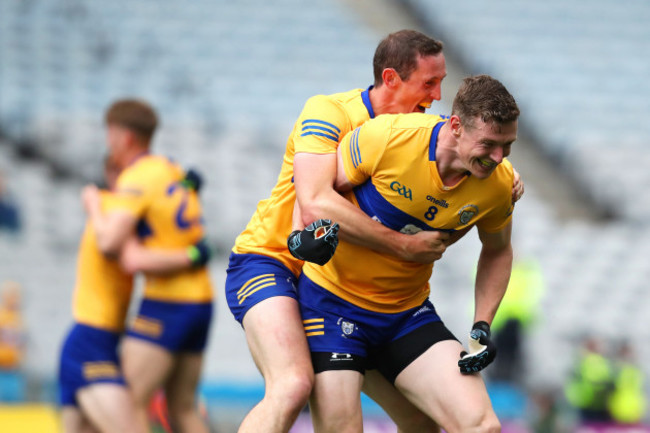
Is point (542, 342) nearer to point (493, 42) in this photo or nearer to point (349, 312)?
point (493, 42)

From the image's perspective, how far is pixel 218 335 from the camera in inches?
506

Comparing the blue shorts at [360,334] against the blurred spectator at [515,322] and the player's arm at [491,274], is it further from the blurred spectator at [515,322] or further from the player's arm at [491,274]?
the blurred spectator at [515,322]

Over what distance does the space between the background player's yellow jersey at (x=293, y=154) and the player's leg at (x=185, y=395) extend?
78.6 inches

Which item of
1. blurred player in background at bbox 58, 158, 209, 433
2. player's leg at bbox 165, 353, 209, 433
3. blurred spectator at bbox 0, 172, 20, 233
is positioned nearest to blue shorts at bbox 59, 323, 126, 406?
blurred player in background at bbox 58, 158, 209, 433

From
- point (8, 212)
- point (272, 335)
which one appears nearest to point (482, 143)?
point (272, 335)

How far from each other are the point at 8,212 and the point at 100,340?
7.44m

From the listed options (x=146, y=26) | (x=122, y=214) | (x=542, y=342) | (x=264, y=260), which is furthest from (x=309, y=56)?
(x=264, y=260)

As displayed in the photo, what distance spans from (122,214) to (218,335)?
6.82 m

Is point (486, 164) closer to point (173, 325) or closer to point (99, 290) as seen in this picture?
point (173, 325)

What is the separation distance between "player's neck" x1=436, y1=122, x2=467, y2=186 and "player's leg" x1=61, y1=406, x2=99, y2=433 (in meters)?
3.24

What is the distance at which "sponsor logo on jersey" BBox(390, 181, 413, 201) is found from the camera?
4145 mm

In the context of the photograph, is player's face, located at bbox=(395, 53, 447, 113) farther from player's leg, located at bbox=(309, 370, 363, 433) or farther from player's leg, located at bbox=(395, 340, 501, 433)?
player's leg, located at bbox=(309, 370, 363, 433)

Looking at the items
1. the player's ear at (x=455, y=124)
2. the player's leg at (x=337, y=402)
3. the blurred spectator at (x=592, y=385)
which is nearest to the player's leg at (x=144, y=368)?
the player's leg at (x=337, y=402)

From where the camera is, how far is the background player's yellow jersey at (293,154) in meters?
4.37
